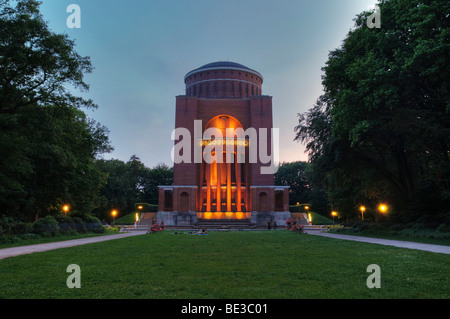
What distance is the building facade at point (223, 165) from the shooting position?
147 feet

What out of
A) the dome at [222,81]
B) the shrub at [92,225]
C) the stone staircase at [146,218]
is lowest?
the stone staircase at [146,218]

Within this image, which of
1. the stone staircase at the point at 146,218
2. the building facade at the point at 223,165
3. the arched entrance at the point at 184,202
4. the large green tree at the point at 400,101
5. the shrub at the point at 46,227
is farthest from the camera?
the stone staircase at the point at 146,218

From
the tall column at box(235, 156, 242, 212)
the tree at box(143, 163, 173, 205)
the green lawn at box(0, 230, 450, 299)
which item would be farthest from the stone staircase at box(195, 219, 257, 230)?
the green lawn at box(0, 230, 450, 299)

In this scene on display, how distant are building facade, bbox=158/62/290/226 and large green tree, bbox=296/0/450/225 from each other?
21.7 meters

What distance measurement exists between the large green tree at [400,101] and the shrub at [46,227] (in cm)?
1824

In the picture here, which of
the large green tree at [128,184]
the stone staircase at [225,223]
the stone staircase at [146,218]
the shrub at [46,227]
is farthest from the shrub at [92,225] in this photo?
the large green tree at [128,184]

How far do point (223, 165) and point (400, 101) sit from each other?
3400cm

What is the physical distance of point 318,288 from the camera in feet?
16.5

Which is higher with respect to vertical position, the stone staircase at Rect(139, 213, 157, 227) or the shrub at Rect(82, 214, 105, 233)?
the shrub at Rect(82, 214, 105, 233)

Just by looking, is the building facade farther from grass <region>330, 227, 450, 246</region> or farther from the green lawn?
the green lawn

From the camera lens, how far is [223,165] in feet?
165

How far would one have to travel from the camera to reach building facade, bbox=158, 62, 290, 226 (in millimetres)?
44719

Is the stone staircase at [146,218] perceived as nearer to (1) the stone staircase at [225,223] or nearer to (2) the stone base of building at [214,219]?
(2) the stone base of building at [214,219]
